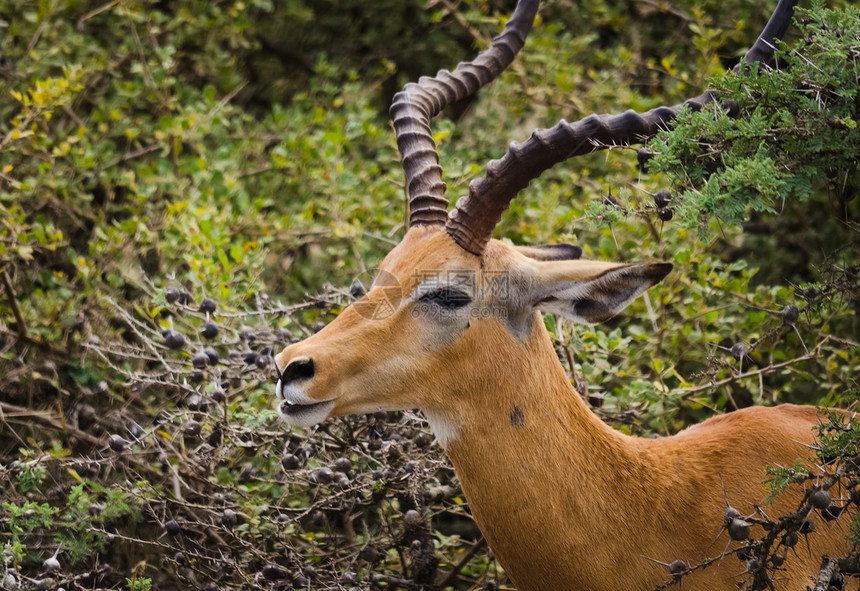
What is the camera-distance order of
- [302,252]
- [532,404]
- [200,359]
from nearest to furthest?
1. [532,404]
2. [200,359]
3. [302,252]

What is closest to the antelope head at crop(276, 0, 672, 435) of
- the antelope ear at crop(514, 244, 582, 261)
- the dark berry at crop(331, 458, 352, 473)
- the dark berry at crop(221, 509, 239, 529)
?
the antelope ear at crop(514, 244, 582, 261)

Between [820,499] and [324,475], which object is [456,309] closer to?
[324,475]

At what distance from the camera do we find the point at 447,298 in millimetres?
3570

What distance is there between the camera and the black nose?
3.35 meters

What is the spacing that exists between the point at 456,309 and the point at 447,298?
0.21 feet

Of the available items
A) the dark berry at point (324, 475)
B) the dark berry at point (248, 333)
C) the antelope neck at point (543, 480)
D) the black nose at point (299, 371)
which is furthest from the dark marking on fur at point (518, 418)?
the dark berry at point (248, 333)

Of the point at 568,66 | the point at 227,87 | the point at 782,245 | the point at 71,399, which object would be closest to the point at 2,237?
the point at 71,399

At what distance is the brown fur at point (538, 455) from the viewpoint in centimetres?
339

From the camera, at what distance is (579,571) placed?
3.37 meters

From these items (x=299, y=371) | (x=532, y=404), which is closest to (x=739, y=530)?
(x=532, y=404)

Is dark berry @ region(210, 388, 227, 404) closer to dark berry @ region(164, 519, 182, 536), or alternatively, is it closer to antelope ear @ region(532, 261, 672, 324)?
dark berry @ region(164, 519, 182, 536)

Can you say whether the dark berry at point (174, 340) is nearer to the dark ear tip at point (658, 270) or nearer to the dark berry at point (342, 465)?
the dark berry at point (342, 465)

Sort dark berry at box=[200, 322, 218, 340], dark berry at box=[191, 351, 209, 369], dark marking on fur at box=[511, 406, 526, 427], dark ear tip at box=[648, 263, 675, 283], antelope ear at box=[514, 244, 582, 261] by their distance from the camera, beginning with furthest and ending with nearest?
1. dark berry at box=[200, 322, 218, 340]
2. dark berry at box=[191, 351, 209, 369]
3. antelope ear at box=[514, 244, 582, 261]
4. dark marking on fur at box=[511, 406, 526, 427]
5. dark ear tip at box=[648, 263, 675, 283]

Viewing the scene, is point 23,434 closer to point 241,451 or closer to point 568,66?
point 241,451
